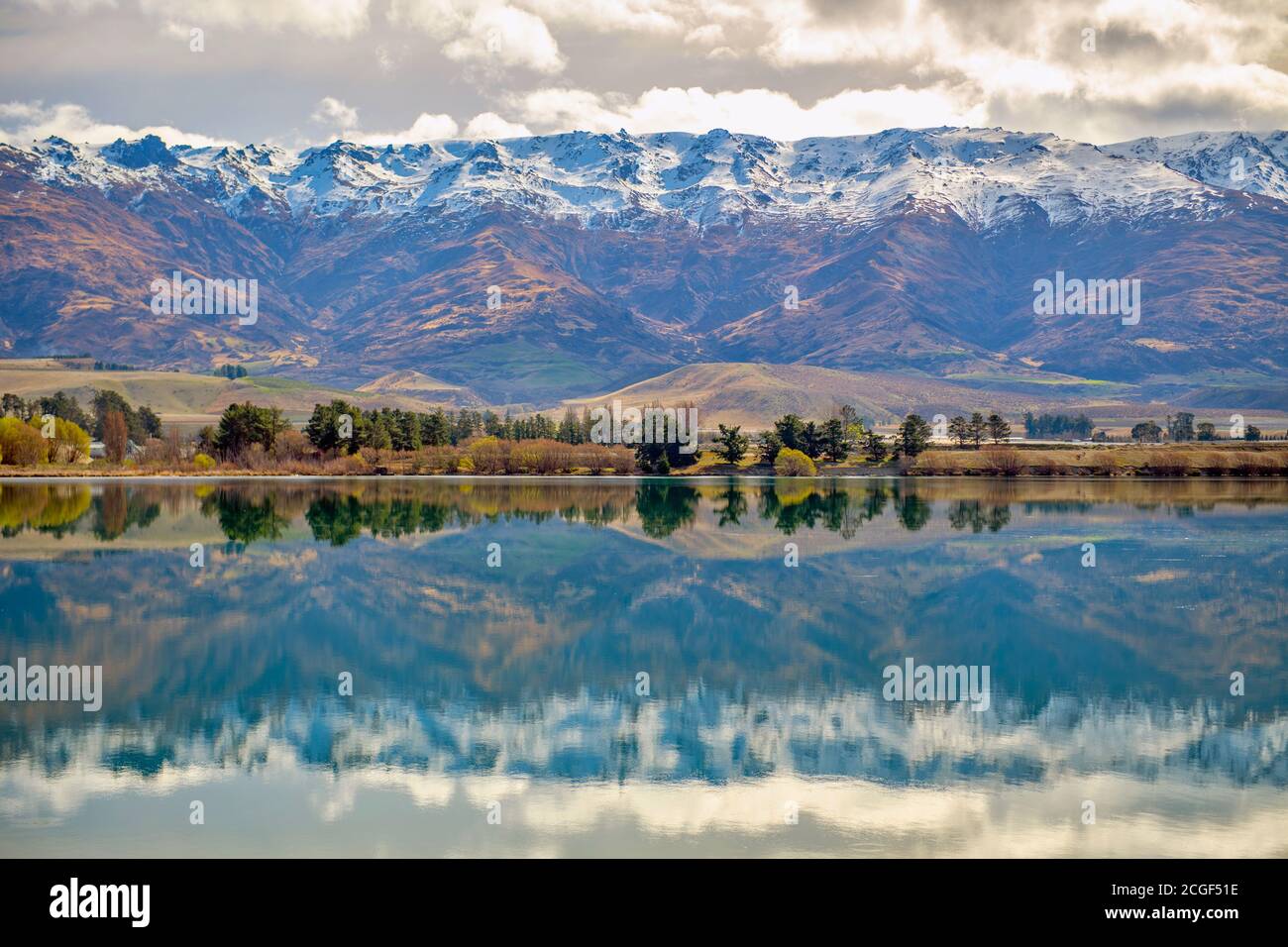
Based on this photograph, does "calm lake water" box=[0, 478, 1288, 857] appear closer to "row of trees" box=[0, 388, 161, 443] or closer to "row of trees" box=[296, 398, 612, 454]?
"row of trees" box=[296, 398, 612, 454]

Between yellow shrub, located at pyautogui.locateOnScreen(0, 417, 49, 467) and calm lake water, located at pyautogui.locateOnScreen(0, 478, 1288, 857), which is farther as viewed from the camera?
yellow shrub, located at pyautogui.locateOnScreen(0, 417, 49, 467)

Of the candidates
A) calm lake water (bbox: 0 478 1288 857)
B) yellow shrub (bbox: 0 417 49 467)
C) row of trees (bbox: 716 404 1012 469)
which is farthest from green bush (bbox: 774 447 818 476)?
yellow shrub (bbox: 0 417 49 467)

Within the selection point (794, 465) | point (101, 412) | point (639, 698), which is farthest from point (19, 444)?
point (639, 698)

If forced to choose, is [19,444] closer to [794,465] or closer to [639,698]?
[794,465]

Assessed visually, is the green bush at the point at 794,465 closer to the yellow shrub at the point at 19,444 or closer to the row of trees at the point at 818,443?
the row of trees at the point at 818,443

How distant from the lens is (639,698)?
27188 mm

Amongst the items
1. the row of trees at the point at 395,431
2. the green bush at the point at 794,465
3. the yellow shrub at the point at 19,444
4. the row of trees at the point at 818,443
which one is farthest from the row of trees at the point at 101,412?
the green bush at the point at 794,465

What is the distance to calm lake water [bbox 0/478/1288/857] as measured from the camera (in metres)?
18.4

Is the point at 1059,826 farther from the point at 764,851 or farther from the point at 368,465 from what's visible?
the point at 368,465

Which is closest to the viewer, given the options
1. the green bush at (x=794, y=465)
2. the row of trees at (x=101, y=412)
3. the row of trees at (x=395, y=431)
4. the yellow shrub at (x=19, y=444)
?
the yellow shrub at (x=19, y=444)

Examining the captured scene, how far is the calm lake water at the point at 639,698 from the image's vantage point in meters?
18.4

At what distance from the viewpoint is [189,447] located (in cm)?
14600

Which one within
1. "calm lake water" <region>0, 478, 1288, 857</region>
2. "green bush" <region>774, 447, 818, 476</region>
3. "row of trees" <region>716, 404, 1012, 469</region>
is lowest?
"calm lake water" <region>0, 478, 1288, 857</region>
